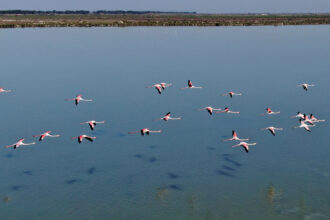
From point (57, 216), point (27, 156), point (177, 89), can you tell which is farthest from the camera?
point (177, 89)

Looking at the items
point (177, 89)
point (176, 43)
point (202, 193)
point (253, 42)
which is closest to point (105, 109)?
point (177, 89)

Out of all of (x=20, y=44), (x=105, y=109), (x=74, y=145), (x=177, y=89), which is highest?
(x=20, y=44)

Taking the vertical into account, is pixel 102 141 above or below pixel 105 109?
below

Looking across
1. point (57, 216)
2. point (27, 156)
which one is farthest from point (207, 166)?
point (27, 156)

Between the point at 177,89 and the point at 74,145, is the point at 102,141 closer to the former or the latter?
the point at 74,145

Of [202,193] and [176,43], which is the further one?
[176,43]

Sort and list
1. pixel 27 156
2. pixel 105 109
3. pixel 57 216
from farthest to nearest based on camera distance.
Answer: pixel 105 109 < pixel 27 156 < pixel 57 216
